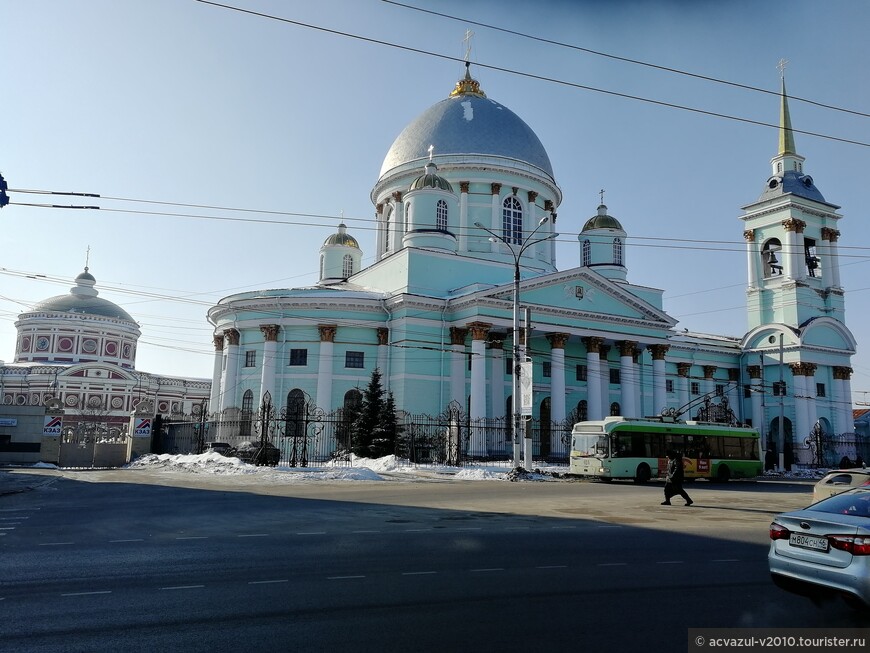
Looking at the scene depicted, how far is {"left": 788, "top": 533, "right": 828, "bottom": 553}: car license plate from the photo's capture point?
249 inches

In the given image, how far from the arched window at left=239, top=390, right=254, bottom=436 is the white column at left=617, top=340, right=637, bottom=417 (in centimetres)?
2142

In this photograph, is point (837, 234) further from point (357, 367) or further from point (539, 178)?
point (357, 367)

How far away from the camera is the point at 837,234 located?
2080 inches

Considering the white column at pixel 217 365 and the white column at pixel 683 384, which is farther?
the white column at pixel 683 384

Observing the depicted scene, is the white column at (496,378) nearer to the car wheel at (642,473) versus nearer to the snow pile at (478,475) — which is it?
the snow pile at (478,475)

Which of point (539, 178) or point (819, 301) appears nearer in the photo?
point (539, 178)

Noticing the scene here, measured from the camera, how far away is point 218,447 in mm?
35312

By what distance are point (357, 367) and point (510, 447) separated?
948 centimetres

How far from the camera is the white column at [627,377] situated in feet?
139

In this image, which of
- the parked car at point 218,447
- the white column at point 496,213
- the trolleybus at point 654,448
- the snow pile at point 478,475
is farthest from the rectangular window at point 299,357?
the trolleybus at point 654,448

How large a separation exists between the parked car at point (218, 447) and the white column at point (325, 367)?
5258 mm

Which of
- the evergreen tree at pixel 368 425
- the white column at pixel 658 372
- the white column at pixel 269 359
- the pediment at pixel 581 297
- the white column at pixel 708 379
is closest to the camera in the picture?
the evergreen tree at pixel 368 425

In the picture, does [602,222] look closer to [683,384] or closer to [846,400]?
[683,384]

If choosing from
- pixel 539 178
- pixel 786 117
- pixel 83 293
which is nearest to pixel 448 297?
pixel 539 178
